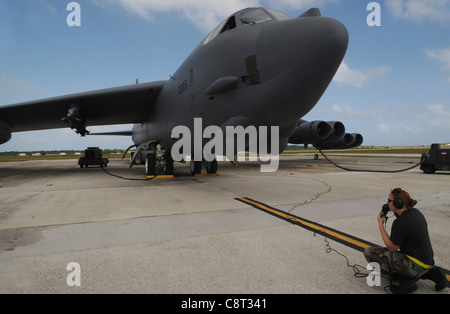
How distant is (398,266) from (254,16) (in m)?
4.99

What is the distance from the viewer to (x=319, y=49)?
4.19 m

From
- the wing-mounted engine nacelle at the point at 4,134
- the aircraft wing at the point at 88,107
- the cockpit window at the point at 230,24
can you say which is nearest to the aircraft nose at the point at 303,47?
the cockpit window at the point at 230,24

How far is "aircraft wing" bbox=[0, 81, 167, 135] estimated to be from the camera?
11062mm

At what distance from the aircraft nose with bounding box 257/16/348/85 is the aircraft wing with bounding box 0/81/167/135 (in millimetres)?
7057

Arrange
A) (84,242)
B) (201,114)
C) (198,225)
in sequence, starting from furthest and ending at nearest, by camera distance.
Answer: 1. (201,114)
2. (198,225)
3. (84,242)

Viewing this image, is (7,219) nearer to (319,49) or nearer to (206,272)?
(206,272)

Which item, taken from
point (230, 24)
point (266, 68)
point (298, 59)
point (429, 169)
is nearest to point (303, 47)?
point (298, 59)

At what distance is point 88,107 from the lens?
1224cm

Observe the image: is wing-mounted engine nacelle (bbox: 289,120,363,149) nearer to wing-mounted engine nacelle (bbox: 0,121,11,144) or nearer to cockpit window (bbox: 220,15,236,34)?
cockpit window (bbox: 220,15,236,34)

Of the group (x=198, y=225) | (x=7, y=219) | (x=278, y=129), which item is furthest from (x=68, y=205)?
(x=278, y=129)

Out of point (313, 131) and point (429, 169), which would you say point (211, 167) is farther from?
point (429, 169)

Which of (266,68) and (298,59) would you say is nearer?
(298,59)

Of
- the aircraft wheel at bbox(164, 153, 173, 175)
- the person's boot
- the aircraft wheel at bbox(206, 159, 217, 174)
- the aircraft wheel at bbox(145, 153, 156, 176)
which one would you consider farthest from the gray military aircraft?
the aircraft wheel at bbox(206, 159, 217, 174)
